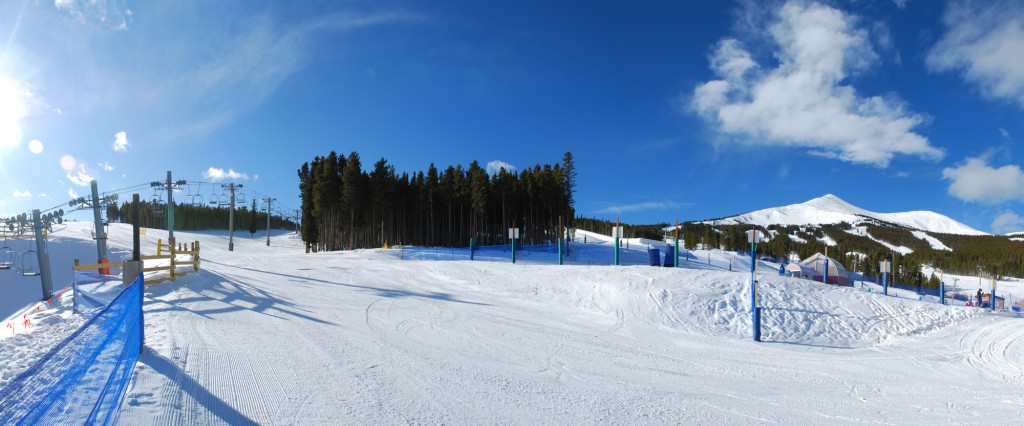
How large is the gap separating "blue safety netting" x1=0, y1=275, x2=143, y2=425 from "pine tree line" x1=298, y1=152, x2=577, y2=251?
45629mm

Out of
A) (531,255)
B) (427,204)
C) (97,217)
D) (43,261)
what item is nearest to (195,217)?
(427,204)

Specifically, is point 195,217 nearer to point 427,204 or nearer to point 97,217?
point 427,204

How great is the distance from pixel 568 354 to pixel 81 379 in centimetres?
708

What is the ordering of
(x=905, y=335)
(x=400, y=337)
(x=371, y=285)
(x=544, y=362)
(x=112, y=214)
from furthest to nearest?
(x=112, y=214) < (x=371, y=285) < (x=905, y=335) < (x=400, y=337) < (x=544, y=362)

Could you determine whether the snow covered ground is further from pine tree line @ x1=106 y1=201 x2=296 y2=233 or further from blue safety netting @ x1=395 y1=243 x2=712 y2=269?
pine tree line @ x1=106 y1=201 x2=296 y2=233

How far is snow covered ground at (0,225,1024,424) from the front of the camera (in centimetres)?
616

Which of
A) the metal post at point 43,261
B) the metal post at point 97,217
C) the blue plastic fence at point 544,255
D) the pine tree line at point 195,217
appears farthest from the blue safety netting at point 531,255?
the pine tree line at point 195,217

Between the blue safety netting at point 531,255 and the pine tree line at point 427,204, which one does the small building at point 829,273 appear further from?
the pine tree line at point 427,204

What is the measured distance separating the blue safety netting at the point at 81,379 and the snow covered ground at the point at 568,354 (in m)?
0.25

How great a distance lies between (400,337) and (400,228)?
168 feet

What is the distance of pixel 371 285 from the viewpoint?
60.7 feet

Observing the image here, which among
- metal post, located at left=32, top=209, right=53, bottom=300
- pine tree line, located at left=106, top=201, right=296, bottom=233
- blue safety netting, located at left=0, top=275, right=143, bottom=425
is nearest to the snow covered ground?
blue safety netting, located at left=0, top=275, right=143, bottom=425

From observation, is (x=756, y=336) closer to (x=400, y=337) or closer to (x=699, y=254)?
(x=400, y=337)

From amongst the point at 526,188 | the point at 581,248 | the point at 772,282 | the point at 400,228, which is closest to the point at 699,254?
the point at 581,248
